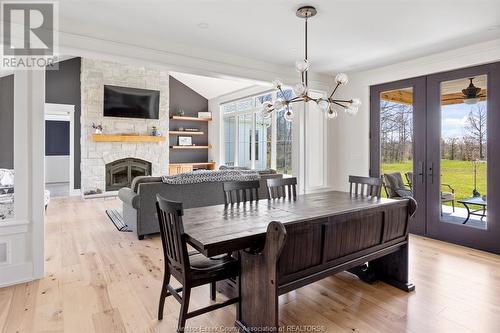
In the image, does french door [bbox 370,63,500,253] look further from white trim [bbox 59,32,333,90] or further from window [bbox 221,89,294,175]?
window [bbox 221,89,294,175]

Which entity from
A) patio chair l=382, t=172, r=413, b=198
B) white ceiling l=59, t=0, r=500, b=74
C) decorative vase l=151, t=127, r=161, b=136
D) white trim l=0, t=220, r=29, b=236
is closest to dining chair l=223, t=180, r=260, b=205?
white ceiling l=59, t=0, r=500, b=74

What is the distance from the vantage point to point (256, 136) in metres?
8.06

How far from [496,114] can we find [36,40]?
5.22 metres

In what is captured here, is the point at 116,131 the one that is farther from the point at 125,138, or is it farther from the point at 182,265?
the point at 182,265

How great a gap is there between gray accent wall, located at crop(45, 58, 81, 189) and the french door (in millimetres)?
7316

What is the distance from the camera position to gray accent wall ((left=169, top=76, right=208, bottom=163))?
9.50 metres

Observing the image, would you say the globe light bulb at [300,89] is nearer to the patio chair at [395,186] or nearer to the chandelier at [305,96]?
the chandelier at [305,96]

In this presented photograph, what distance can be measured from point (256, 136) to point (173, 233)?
6.24 metres

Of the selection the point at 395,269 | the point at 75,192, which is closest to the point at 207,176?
the point at 395,269

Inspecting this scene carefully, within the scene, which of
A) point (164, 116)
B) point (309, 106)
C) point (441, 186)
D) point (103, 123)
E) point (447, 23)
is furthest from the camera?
point (164, 116)

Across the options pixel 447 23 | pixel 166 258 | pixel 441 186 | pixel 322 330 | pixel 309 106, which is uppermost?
pixel 447 23

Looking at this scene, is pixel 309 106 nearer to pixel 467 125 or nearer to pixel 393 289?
pixel 467 125

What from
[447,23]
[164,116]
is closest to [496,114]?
[447,23]

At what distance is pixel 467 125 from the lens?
399cm
